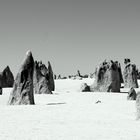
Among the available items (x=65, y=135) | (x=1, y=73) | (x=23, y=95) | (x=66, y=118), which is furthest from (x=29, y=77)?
(x=1, y=73)

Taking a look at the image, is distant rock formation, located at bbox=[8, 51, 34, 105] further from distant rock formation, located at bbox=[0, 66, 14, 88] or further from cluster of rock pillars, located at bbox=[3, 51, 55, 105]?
distant rock formation, located at bbox=[0, 66, 14, 88]

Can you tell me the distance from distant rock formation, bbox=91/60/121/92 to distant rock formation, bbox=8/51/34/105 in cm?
1318

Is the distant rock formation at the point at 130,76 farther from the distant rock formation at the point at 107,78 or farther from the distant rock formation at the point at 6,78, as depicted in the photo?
the distant rock formation at the point at 6,78

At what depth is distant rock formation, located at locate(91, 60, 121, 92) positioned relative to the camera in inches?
1158

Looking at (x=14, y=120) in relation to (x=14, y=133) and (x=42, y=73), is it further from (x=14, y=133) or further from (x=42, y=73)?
(x=42, y=73)

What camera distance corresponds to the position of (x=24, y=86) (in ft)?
55.9

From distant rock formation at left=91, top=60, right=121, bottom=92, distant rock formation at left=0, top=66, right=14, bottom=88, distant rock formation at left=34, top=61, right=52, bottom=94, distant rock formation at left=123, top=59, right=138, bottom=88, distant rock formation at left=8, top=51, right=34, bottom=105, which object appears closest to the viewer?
distant rock formation at left=8, top=51, right=34, bottom=105

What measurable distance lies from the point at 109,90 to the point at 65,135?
22.1 m

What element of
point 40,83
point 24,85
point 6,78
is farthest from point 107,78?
point 6,78

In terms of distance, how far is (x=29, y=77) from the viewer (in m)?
17.3

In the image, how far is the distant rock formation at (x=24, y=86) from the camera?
1659 centimetres

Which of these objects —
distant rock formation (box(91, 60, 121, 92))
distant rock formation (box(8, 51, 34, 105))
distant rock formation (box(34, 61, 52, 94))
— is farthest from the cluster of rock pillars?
distant rock formation (box(91, 60, 121, 92))

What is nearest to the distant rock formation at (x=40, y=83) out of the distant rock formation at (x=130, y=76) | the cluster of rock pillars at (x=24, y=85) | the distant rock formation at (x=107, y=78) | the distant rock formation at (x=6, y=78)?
the distant rock formation at (x=107, y=78)

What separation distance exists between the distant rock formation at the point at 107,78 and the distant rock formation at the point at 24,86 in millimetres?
13176
